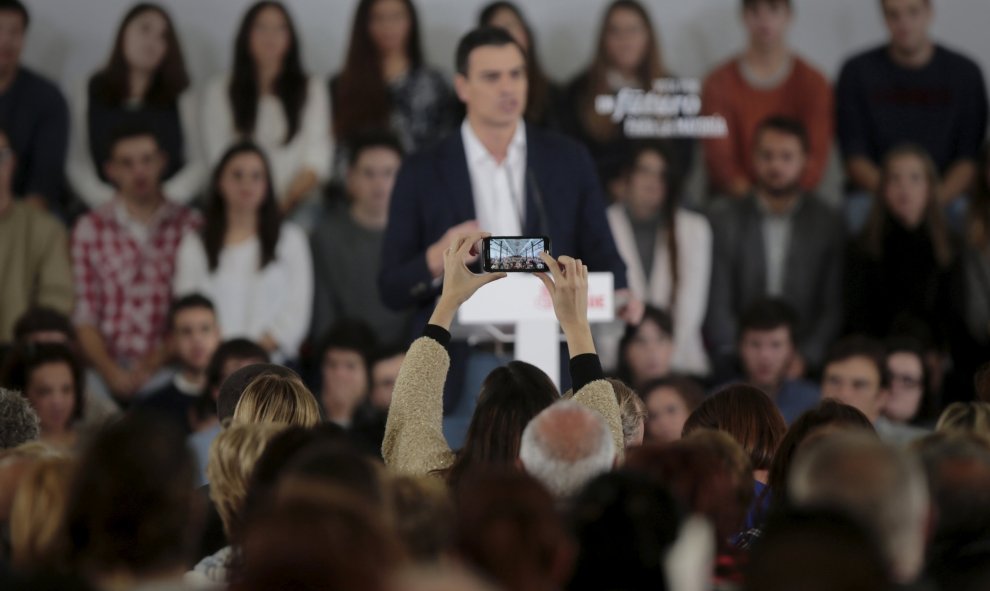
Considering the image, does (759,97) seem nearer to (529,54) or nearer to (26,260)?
(529,54)

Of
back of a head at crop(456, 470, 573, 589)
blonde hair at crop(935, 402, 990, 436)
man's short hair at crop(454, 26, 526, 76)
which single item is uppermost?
man's short hair at crop(454, 26, 526, 76)

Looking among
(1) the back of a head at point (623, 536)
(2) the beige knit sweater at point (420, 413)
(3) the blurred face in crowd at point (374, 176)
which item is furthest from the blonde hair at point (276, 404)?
(3) the blurred face in crowd at point (374, 176)

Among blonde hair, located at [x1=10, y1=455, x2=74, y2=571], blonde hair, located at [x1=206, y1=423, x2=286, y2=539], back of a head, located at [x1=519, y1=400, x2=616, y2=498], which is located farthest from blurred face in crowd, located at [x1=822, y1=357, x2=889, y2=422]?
blonde hair, located at [x1=10, y1=455, x2=74, y2=571]

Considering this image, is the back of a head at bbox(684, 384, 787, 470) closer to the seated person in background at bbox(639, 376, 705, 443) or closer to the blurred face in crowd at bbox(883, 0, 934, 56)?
the seated person in background at bbox(639, 376, 705, 443)

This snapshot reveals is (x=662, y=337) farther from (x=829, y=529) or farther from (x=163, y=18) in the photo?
(x=829, y=529)

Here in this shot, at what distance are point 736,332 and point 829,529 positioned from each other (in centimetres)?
467

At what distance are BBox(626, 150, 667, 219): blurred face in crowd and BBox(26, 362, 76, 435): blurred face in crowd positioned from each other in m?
2.50

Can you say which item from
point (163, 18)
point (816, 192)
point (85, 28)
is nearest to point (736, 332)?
point (816, 192)

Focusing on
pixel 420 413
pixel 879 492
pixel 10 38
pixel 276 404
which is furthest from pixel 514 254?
pixel 10 38

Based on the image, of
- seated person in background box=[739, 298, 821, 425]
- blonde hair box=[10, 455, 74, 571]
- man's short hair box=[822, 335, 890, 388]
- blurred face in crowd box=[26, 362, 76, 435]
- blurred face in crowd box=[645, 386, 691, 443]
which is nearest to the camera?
blonde hair box=[10, 455, 74, 571]

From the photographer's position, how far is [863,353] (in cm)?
557

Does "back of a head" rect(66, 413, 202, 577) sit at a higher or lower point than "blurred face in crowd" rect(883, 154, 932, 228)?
lower

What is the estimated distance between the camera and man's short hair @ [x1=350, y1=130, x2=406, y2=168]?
657cm

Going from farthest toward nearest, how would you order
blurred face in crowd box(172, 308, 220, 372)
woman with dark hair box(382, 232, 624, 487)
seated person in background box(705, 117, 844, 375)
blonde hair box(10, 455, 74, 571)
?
seated person in background box(705, 117, 844, 375), blurred face in crowd box(172, 308, 220, 372), woman with dark hair box(382, 232, 624, 487), blonde hair box(10, 455, 74, 571)
